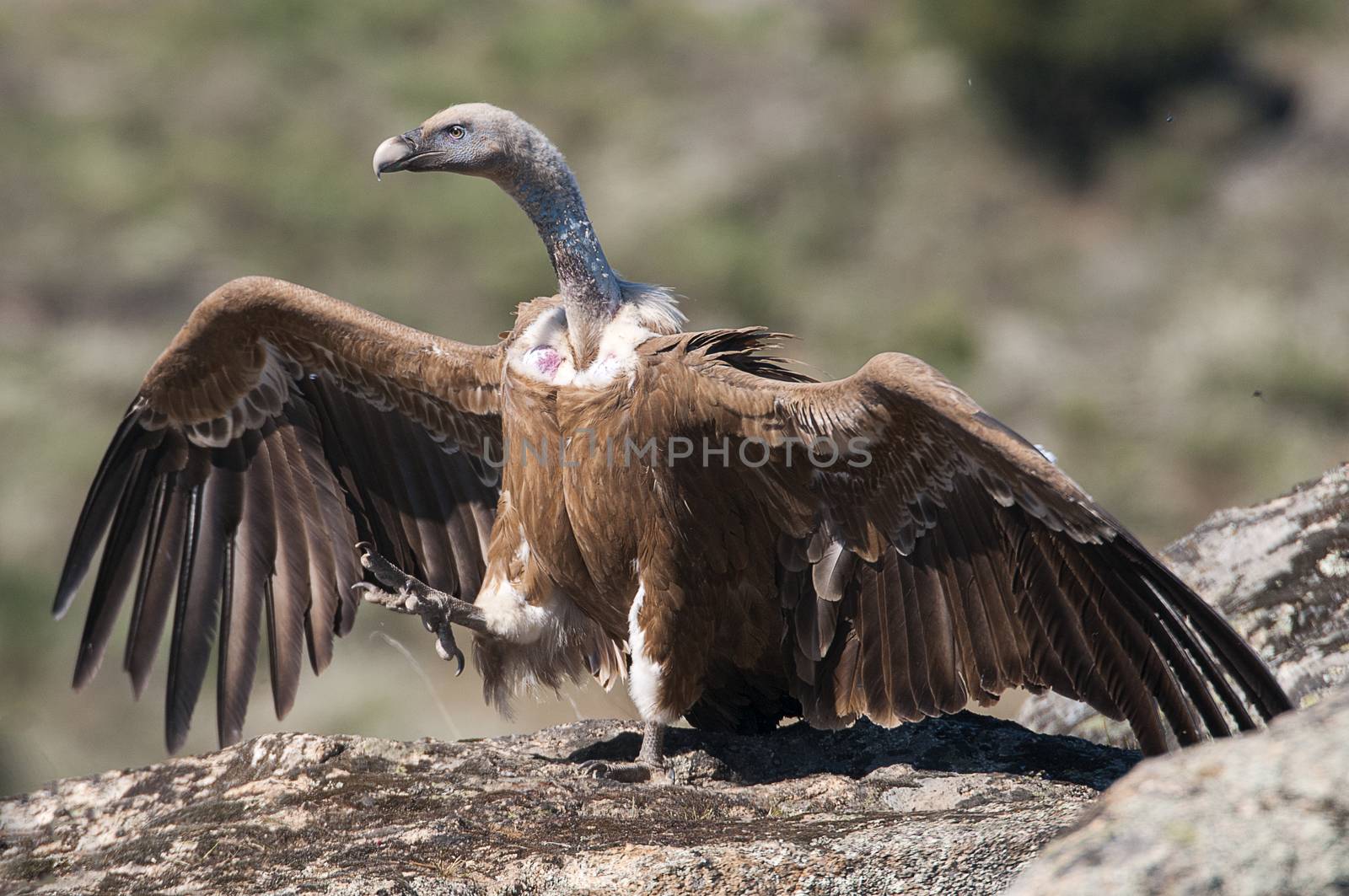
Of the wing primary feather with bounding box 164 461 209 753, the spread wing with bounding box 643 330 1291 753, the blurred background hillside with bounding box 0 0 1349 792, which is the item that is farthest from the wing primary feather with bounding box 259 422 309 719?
the blurred background hillside with bounding box 0 0 1349 792

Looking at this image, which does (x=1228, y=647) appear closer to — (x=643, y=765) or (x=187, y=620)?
(x=643, y=765)

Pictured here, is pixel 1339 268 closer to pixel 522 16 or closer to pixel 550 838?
pixel 522 16

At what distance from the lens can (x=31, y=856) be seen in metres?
4.72

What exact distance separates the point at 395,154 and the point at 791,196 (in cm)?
Result: 1986

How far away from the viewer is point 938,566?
17.1 feet

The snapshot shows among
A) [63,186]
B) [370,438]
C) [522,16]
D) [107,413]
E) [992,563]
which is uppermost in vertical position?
[522,16]

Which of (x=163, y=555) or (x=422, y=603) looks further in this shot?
(x=163, y=555)

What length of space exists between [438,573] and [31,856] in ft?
7.56

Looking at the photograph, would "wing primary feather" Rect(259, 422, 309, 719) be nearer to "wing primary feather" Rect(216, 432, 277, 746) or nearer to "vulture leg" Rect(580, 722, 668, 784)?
"wing primary feather" Rect(216, 432, 277, 746)

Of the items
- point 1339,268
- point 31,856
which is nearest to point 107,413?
point 31,856

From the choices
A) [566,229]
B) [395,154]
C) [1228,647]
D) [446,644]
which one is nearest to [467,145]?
[395,154]

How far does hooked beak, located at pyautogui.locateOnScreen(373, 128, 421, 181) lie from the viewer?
5.59 metres

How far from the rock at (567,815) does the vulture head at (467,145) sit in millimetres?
2188

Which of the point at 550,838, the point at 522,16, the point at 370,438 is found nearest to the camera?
the point at 550,838
